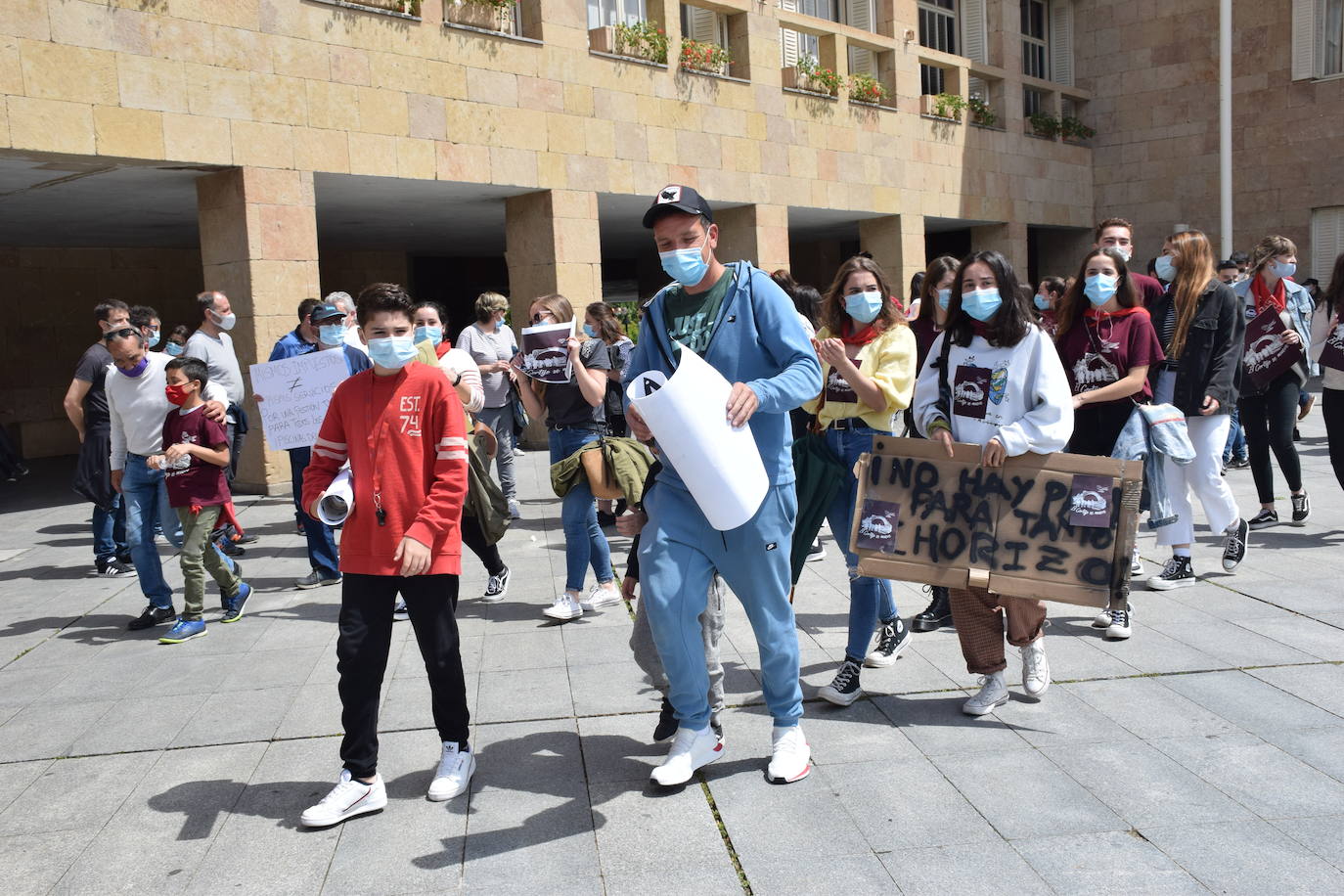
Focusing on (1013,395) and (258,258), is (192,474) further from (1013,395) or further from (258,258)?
(258,258)

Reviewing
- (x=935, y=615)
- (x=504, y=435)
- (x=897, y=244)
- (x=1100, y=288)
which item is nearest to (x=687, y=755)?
(x=935, y=615)

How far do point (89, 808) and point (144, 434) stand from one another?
114 inches

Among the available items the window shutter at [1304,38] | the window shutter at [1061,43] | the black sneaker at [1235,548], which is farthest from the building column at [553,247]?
the window shutter at [1304,38]

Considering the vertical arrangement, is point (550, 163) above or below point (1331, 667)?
above

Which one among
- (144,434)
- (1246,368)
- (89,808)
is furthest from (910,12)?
(89,808)

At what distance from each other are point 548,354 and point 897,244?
13.5 meters

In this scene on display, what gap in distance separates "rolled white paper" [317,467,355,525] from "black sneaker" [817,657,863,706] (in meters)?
2.07

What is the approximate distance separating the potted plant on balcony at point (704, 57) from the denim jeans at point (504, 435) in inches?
302

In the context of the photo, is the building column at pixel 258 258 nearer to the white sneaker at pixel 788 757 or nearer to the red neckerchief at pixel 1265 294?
the white sneaker at pixel 788 757

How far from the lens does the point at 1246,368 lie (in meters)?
7.84

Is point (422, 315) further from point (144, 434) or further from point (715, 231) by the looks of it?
point (715, 231)

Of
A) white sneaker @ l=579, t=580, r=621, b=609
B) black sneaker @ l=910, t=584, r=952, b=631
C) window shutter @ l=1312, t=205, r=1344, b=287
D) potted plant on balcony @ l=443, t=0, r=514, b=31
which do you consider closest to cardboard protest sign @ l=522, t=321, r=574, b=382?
white sneaker @ l=579, t=580, r=621, b=609

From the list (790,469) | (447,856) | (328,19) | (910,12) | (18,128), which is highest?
(910,12)

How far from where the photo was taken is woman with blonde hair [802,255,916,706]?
4.55 metres
